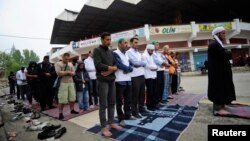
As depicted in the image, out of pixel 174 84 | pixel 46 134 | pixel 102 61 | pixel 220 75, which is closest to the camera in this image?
pixel 102 61

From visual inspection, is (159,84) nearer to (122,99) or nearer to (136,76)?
(136,76)

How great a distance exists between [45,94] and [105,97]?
4023 mm

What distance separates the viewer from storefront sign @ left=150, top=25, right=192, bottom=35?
872 inches

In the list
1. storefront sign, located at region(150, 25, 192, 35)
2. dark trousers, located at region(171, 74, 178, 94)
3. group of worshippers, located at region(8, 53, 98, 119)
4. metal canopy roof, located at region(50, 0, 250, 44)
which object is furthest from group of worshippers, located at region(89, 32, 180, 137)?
metal canopy roof, located at region(50, 0, 250, 44)

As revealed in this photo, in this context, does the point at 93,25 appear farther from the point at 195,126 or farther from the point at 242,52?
the point at 195,126

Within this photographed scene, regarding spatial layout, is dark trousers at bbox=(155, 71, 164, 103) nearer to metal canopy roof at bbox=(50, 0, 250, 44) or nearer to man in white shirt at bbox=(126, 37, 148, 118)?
man in white shirt at bbox=(126, 37, 148, 118)

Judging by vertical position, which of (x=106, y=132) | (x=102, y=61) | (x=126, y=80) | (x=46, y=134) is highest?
(x=102, y=61)

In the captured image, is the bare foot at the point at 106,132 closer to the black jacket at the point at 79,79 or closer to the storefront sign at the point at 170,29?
the black jacket at the point at 79,79

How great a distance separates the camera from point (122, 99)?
429 centimetres

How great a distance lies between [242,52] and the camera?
2764 centimetres

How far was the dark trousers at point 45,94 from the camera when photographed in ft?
23.0

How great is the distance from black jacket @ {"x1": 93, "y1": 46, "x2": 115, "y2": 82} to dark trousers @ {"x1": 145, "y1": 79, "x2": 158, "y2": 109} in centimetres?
152

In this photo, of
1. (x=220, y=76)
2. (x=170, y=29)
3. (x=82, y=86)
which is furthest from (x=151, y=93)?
(x=170, y=29)

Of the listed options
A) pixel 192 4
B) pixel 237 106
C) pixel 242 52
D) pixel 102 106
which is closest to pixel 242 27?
pixel 242 52
